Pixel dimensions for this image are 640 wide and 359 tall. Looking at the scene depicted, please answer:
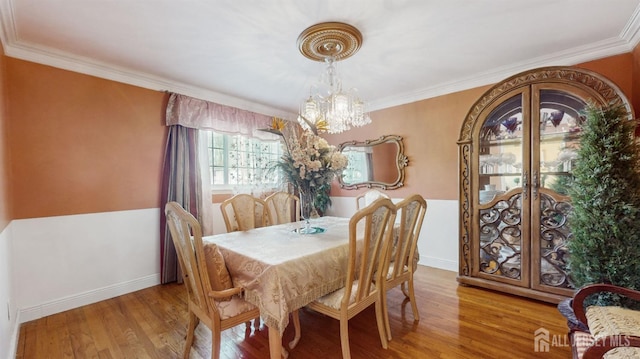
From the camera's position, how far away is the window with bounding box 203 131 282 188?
3.59 m

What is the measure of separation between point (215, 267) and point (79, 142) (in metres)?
2.19

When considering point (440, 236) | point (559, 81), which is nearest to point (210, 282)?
point (440, 236)

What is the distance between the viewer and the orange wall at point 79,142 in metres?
2.25

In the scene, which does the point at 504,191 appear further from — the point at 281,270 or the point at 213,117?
the point at 213,117

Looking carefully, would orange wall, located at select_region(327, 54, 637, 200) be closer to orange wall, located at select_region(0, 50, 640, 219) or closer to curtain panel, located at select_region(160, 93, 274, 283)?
orange wall, located at select_region(0, 50, 640, 219)

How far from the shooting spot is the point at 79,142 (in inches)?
98.7

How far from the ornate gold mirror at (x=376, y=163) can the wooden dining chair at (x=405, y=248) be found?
5.48 feet

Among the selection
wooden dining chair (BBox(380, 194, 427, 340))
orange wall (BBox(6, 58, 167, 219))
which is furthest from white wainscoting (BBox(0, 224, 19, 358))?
wooden dining chair (BBox(380, 194, 427, 340))

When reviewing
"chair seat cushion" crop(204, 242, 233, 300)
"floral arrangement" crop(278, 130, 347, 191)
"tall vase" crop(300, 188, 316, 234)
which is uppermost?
"floral arrangement" crop(278, 130, 347, 191)

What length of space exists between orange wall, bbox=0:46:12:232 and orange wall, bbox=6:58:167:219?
0.15 m

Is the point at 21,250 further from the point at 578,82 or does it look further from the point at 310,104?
the point at 578,82

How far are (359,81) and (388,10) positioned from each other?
1331mm

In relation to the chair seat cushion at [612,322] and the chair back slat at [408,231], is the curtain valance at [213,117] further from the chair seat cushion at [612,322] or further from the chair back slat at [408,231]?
the chair seat cushion at [612,322]

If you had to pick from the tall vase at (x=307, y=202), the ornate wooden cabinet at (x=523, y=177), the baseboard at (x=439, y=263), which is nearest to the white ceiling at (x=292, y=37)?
the ornate wooden cabinet at (x=523, y=177)
